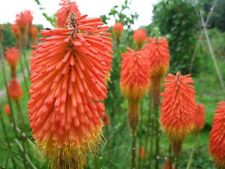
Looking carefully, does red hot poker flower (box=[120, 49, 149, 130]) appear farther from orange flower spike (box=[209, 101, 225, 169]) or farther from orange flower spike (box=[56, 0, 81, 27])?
orange flower spike (box=[56, 0, 81, 27])

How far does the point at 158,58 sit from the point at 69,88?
2304 millimetres

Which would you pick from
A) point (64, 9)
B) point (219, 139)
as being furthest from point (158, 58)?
point (64, 9)

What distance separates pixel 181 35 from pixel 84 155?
12884 millimetres

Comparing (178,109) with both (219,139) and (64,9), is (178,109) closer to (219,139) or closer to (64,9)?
(219,139)

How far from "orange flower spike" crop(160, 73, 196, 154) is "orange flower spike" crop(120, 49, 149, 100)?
9.6 inches

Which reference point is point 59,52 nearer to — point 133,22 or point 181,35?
point 133,22

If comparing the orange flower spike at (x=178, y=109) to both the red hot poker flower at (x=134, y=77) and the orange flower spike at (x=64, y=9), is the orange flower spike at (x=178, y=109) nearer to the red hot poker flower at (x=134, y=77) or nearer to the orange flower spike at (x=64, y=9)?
the red hot poker flower at (x=134, y=77)

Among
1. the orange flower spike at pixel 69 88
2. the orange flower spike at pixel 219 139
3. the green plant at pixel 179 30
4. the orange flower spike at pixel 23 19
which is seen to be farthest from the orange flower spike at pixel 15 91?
the green plant at pixel 179 30

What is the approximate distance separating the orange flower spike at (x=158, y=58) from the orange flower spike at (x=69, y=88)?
6.85 ft

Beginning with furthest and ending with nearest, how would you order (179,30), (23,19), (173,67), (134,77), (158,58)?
(179,30) < (173,67) < (23,19) < (158,58) < (134,77)

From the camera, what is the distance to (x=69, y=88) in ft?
6.46

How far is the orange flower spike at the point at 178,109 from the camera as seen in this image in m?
3.33

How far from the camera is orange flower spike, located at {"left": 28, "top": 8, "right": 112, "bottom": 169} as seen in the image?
196 centimetres

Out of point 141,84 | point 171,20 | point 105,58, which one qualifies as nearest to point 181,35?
point 171,20
